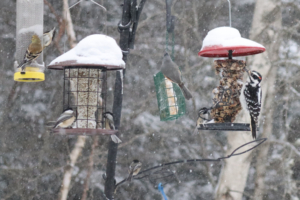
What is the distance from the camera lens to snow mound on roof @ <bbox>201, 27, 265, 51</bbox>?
3.72 metres

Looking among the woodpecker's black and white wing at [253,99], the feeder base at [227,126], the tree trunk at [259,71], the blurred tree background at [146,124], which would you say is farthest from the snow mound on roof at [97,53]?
the blurred tree background at [146,124]

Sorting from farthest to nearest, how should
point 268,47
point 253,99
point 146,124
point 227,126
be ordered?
point 146,124
point 268,47
point 253,99
point 227,126

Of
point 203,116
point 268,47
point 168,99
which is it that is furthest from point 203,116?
point 268,47

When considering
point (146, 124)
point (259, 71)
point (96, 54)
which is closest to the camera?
point (96, 54)

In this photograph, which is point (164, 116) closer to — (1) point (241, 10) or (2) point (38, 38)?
(2) point (38, 38)

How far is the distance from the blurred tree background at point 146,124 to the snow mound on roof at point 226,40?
463 centimetres

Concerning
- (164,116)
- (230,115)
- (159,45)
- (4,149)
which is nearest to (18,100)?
(4,149)

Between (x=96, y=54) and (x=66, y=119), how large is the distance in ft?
1.91

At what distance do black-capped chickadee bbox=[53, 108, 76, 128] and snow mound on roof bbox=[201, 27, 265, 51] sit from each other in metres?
1.33

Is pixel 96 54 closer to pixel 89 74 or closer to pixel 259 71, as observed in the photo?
pixel 89 74

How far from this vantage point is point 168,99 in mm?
4758

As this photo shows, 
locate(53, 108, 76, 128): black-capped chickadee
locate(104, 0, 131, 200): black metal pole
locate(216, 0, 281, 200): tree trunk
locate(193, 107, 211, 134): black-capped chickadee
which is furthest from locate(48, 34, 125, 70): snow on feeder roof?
locate(216, 0, 281, 200): tree trunk

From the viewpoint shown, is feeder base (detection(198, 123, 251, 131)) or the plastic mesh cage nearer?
feeder base (detection(198, 123, 251, 131))

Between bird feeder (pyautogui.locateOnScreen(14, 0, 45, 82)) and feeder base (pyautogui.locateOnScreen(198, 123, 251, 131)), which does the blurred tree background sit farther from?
feeder base (pyautogui.locateOnScreen(198, 123, 251, 131))
